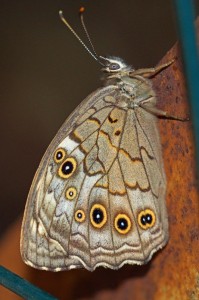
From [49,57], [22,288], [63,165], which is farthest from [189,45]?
[49,57]

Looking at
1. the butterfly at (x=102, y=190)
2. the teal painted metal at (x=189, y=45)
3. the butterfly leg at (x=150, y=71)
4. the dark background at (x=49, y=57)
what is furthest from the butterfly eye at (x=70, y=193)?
the dark background at (x=49, y=57)

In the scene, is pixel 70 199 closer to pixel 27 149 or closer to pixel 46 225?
pixel 46 225

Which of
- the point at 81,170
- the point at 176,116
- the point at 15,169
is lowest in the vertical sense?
the point at 15,169

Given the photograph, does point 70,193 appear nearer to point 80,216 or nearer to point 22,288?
point 80,216

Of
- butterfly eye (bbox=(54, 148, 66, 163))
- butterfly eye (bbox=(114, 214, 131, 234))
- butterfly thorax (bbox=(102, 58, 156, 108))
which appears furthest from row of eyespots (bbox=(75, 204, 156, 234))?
butterfly thorax (bbox=(102, 58, 156, 108))

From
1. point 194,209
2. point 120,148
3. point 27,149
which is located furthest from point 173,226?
point 27,149

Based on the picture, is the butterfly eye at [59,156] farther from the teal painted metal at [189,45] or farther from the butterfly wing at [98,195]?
the teal painted metal at [189,45]
